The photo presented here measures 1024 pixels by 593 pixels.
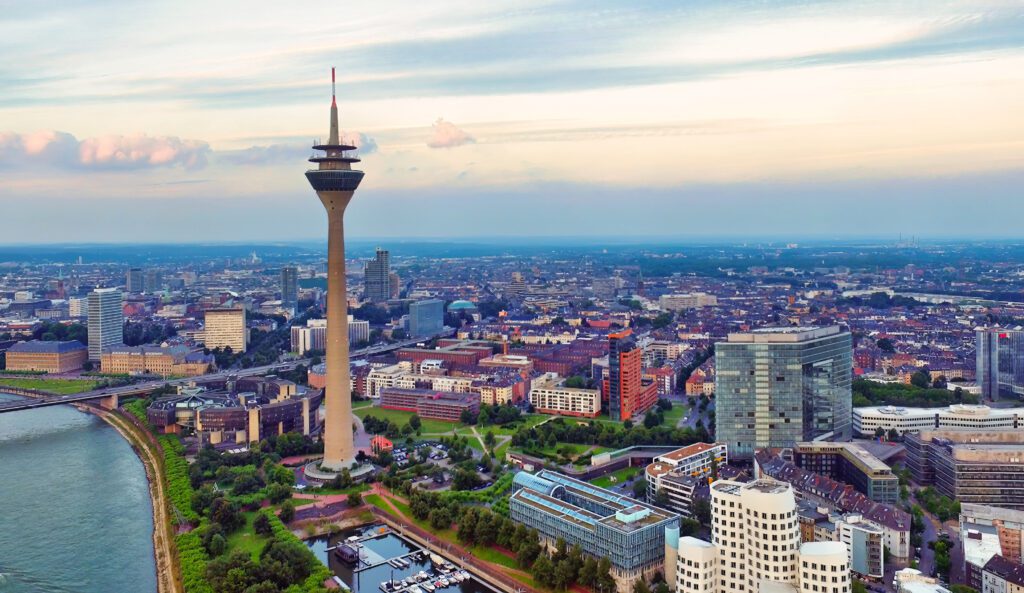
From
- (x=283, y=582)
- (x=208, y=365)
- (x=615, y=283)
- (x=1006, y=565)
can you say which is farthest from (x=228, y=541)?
(x=615, y=283)

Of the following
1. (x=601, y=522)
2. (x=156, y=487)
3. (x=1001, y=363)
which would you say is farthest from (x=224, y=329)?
(x=1001, y=363)

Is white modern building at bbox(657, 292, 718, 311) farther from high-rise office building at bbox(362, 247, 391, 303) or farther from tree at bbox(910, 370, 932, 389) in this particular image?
tree at bbox(910, 370, 932, 389)

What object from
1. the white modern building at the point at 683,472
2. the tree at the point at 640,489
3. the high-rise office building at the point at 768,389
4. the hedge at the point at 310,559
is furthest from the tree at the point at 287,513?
the high-rise office building at the point at 768,389

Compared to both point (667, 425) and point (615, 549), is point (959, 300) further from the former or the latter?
point (615, 549)

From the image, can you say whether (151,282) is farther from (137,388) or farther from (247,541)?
(247,541)

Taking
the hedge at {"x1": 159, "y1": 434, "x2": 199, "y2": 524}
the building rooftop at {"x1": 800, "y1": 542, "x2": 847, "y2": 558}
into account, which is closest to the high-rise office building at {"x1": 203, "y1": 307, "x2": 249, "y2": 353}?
the hedge at {"x1": 159, "y1": 434, "x2": 199, "y2": 524}

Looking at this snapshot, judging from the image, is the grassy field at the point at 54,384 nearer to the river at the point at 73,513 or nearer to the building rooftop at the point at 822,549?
the river at the point at 73,513
